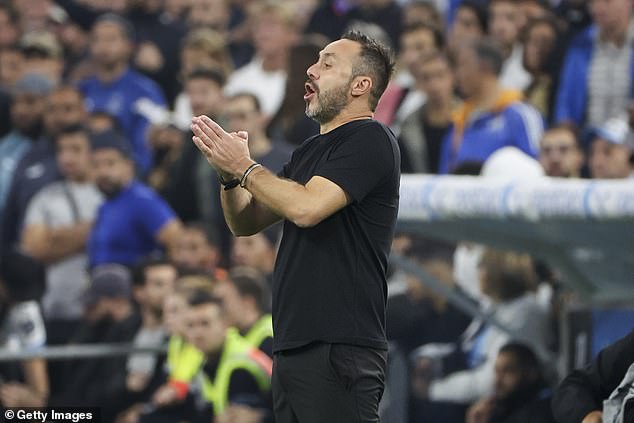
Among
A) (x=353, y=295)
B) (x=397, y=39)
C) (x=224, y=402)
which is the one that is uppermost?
(x=397, y=39)

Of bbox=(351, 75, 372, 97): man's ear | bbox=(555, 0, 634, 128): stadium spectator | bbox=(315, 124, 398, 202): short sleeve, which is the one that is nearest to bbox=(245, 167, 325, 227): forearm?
bbox=(315, 124, 398, 202): short sleeve

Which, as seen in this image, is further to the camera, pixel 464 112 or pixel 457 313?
pixel 464 112

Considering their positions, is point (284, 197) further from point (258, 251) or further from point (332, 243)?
point (258, 251)

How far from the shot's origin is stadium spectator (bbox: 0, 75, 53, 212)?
11.7 meters

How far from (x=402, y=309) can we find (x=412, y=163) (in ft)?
4.55

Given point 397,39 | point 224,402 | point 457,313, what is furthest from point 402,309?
point 397,39

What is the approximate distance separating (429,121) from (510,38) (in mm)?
849

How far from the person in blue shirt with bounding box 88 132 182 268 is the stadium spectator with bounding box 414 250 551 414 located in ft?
8.40

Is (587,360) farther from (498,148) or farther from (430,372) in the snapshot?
(498,148)

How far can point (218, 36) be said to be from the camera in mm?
11828

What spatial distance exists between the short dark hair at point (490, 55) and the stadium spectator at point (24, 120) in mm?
4183

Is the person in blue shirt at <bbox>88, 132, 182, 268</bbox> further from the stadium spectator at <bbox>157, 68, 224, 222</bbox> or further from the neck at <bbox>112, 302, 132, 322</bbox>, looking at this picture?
the neck at <bbox>112, 302, 132, 322</bbox>

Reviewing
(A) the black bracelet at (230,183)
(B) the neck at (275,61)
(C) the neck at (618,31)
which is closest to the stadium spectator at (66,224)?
(B) the neck at (275,61)

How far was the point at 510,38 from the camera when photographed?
9906 millimetres
